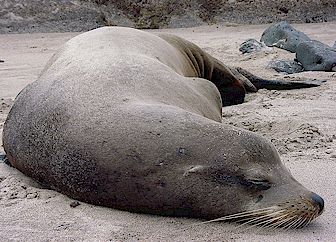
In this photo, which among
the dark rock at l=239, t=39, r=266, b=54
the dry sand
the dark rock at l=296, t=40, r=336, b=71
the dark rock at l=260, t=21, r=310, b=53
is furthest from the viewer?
the dark rock at l=239, t=39, r=266, b=54

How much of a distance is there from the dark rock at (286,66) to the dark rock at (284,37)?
0.70 m

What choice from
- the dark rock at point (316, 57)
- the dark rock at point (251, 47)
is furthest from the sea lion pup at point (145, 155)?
the dark rock at point (251, 47)

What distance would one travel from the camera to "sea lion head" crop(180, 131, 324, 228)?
102 inches

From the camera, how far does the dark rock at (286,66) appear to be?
6.52 metres

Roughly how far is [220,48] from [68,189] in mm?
5598

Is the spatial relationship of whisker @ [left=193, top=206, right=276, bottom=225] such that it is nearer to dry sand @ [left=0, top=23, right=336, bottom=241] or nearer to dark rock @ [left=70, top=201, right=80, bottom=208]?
dry sand @ [left=0, top=23, right=336, bottom=241]

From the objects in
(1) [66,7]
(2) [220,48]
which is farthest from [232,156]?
(1) [66,7]

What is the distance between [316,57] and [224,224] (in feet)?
13.4

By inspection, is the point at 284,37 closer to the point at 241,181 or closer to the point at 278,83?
the point at 278,83

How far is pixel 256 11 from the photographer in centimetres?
1123

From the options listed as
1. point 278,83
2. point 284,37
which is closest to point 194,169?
point 278,83

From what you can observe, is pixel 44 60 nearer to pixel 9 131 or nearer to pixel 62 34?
pixel 62 34

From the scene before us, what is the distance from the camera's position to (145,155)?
273 centimetres

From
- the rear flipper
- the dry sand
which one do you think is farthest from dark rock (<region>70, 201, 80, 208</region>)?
the rear flipper
